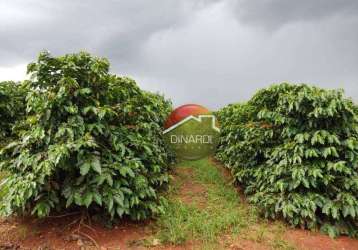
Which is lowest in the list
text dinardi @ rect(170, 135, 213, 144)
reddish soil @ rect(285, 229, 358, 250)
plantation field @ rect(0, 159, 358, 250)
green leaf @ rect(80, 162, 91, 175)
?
reddish soil @ rect(285, 229, 358, 250)

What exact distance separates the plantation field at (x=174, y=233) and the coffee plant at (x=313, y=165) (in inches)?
9.1

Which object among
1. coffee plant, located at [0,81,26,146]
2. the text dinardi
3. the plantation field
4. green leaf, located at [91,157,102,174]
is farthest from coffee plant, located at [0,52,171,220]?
coffee plant, located at [0,81,26,146]

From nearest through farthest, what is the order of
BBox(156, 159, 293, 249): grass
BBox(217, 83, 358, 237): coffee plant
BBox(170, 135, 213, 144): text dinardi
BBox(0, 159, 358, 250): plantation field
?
BBox(0, 159, 358, 250): plantation field → BBox(156, 159, 293, 249): grass → BBox(217, 83, 358, 237): coffee plant → BBox(170, 135, 213, 144): text dinardi

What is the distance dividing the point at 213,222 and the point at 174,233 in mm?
628

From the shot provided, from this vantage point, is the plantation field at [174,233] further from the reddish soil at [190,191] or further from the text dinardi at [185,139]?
the text dinardi at [185,139]

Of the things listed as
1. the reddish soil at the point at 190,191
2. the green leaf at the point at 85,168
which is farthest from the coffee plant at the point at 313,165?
the green leaf at the point at 85,168

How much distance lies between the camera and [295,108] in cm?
471

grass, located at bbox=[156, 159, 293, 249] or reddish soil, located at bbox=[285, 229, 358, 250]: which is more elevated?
grass, located at bbox=[156, 159, 293, 249]

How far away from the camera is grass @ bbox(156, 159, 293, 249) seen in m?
3.98

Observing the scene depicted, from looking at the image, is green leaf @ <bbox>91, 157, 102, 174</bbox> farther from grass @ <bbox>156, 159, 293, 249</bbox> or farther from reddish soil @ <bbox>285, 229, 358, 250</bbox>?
reddish soil @ <bbox>285, 229, 358, 250</bbox>

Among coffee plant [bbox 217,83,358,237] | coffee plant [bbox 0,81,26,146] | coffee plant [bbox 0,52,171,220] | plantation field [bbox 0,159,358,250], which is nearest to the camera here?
coffee plant [bbox 0,52,171,220]

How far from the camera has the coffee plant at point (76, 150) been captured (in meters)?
3.67

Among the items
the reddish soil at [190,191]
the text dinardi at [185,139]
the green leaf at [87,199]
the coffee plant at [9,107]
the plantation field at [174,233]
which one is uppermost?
the coffee plant at [9,107]

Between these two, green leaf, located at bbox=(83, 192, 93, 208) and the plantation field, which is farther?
the plantation field
